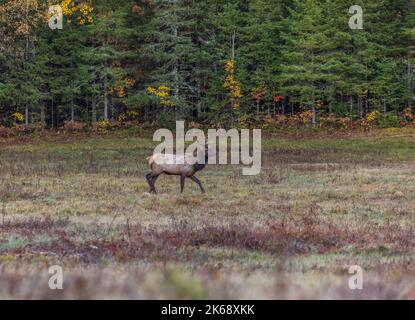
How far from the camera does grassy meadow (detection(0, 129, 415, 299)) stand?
394cm

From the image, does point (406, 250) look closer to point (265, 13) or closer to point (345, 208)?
point (345, 208)

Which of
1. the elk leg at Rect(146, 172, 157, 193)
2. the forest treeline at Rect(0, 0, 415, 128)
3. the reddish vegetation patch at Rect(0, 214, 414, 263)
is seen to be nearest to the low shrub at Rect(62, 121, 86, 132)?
the forest treeline at Rect(0, 0, 415, 128)

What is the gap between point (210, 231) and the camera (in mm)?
10938

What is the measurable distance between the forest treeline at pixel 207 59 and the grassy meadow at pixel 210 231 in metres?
24.1

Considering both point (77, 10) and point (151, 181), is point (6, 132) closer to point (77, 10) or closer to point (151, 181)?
point (77, 10)

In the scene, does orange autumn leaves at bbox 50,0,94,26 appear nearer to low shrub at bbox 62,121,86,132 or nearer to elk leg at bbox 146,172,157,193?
low shrub at bbox 62,121,86,132

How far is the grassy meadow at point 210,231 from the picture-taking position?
155 inches

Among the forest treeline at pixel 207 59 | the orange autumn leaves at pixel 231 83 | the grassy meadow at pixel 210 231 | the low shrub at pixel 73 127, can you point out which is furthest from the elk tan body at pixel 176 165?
the orange autumn leaves at pixel 231 83

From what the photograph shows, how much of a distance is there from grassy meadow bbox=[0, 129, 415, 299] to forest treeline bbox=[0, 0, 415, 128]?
79.0 feet

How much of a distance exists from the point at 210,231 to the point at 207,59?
42.3 m
